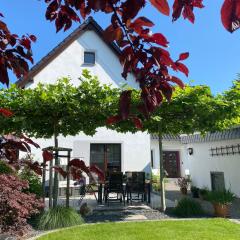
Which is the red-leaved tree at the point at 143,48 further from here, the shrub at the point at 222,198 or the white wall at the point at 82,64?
the white wall at the point at 82,64

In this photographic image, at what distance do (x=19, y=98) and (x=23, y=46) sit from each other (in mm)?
6219

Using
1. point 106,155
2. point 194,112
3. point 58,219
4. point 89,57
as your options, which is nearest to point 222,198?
point 194,112

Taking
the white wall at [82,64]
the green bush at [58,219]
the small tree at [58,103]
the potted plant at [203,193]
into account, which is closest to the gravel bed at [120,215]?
the green bush at [58,219]

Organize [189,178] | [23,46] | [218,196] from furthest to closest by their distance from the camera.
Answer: [189,178], [218,196], [23,46]

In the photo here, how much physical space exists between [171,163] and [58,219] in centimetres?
1571

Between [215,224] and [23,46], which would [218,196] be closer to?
[215,224]

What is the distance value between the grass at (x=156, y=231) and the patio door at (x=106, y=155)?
6940 mm

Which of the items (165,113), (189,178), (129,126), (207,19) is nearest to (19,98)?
(129,126)

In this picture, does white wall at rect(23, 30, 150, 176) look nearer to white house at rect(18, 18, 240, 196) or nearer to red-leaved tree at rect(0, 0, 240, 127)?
white house at rect(18, 18, 240, 196)

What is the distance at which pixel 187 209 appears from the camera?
26.2 ft

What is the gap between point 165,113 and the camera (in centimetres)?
856

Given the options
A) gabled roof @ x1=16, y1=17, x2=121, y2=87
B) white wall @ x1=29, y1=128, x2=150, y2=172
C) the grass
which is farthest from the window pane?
the grass

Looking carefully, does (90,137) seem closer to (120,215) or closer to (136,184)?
(136,184)

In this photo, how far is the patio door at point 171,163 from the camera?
2142 cm
